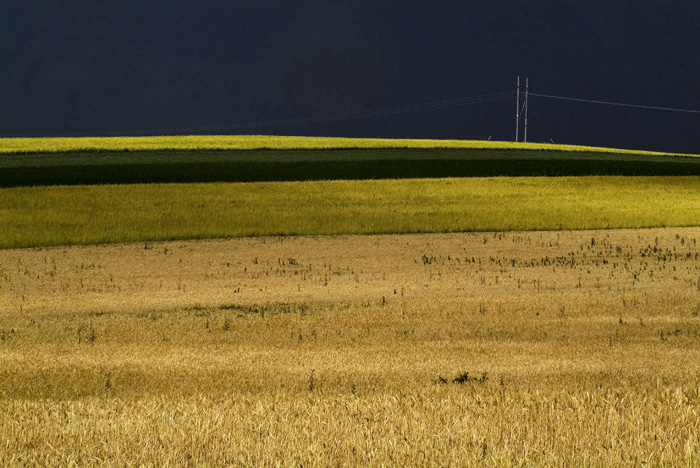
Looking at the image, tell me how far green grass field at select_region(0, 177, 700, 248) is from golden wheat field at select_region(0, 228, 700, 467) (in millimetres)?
6585

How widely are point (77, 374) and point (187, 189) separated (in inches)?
1044

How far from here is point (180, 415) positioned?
6.72 m

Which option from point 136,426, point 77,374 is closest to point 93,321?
point 77,374

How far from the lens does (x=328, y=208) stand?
29625mm

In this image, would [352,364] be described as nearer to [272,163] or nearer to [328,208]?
[328,208]

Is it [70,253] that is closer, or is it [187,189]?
[70,253]

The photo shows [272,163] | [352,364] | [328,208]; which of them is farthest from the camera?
[272,163]

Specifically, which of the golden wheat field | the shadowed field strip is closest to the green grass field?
the shadowed field strip

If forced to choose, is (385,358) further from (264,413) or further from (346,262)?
(346,262)

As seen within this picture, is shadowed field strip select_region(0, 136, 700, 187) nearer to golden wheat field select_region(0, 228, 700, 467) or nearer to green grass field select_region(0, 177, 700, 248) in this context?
green grass field select_region(0, 177, 700, 248)

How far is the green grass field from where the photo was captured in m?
24.9

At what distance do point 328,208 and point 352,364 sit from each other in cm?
2104

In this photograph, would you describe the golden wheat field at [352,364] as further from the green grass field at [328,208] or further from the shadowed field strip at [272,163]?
the shadowed field strip at [272,163]

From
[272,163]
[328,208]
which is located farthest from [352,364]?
[272,163]
